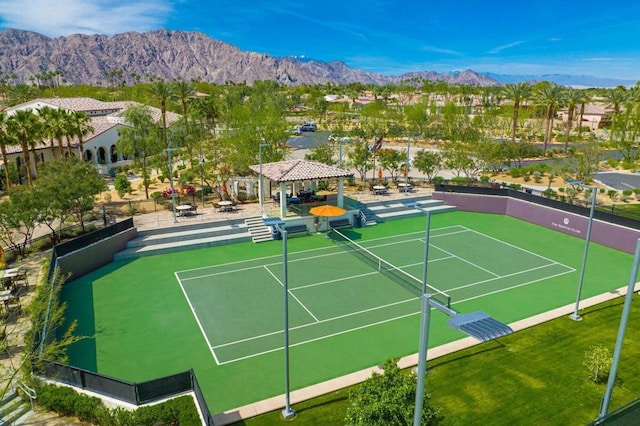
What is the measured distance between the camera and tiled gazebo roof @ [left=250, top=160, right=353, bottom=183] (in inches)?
1267

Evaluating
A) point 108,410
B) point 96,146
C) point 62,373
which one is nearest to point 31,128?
point 96,146


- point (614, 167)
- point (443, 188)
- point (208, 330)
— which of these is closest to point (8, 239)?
point (208, 330)

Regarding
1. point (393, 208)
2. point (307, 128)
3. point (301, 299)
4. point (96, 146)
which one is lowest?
point (301, 299)

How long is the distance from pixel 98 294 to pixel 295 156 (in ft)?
142

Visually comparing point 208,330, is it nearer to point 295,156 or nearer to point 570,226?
point 570,226

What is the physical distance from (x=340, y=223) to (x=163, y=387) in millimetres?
22791

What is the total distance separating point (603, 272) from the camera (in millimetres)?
26109

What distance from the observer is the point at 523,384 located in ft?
51.4

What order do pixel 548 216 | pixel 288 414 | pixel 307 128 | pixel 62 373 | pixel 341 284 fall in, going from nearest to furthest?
pixel 62 373 → pixel 288 414 → pixel 341 284 → pixel 548 216 → pixel 307 128

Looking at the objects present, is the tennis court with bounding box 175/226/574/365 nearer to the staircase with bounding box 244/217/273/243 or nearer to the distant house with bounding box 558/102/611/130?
the staircase with bounding box 244/217/273/243

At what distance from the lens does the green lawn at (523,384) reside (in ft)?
46.3

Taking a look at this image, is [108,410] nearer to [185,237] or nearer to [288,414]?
[288,414]

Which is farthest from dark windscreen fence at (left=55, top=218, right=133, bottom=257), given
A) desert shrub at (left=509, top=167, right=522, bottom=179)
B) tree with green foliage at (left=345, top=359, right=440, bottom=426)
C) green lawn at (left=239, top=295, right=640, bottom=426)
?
desert shrub at (left=509, top=167, right=522, bottom=179)

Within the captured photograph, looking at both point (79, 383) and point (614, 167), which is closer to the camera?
point (79, 383)
